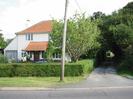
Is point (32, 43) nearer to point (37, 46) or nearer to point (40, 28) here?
point (37, 46)

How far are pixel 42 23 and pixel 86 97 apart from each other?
54.5 metres

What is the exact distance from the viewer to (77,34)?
45938 mm

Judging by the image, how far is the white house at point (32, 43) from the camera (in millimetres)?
65062

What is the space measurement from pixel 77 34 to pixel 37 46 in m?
20.4

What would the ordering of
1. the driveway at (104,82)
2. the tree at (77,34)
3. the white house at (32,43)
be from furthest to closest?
1. the white house at (32,43)
2. the tree at (77,34)
3. the driveway at (104,82)

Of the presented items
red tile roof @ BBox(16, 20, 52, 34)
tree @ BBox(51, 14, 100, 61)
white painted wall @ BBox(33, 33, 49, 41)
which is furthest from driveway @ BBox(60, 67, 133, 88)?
red tile roof @ BBox(16, 20, 52, 34)

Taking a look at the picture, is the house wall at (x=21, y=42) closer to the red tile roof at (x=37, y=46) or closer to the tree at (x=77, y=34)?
the red tile roof at (x=37, y=46)

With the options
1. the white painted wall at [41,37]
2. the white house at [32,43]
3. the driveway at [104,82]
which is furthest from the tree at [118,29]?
the driveway at [104,82]

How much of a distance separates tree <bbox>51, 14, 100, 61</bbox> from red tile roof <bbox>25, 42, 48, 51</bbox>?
49.5 ft

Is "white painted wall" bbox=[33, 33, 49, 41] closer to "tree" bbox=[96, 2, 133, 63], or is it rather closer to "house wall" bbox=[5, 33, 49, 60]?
"house wall" bbox=[5, 33, 49, 60]

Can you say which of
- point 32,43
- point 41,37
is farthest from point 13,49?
point 41,37

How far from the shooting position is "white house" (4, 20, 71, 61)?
65.1m

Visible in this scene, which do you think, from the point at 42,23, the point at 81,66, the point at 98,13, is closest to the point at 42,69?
the point at 81,66

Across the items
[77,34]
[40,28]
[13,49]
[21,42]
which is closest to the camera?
[77,34]
